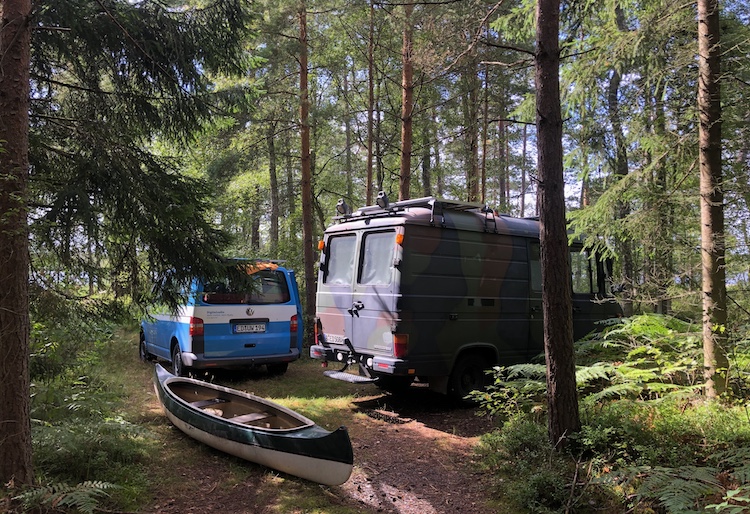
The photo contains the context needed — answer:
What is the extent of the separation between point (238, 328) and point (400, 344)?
3.37 metres

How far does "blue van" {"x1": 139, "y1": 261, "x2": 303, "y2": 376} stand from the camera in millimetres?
8008

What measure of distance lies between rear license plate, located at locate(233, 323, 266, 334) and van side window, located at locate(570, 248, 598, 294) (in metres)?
5.46

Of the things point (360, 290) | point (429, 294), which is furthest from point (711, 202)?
point (360, 290)

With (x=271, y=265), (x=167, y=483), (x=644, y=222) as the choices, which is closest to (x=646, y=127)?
(x=644, y=222)

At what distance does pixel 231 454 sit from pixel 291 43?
10170 millimetres

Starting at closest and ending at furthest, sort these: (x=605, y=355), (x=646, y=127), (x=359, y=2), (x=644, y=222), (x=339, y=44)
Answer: (x=644, y=222) → (x=646, y=127) → (x=605, y=355) → (x=359, y=2) → (x=339, y=44)

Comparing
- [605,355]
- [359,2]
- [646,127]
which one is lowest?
[605,355]

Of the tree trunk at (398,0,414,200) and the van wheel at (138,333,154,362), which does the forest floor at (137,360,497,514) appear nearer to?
the van wheel at (138,333,154,362)

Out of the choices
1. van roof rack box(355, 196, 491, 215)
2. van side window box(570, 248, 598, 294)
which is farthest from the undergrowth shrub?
van side window box(570, 248, 598, 294)

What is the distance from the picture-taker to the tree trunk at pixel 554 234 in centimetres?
477

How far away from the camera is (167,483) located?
14.5 ft

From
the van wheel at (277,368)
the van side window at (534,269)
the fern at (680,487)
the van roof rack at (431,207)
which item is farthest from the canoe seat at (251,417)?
the van side window at (534,269)

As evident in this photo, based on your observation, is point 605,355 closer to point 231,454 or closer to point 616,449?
point 616,449

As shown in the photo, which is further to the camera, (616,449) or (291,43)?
(291,43)
